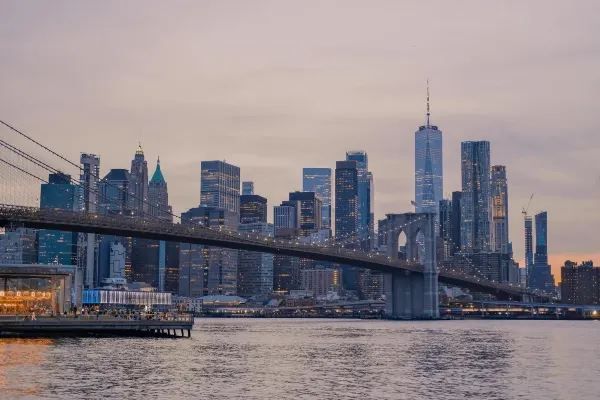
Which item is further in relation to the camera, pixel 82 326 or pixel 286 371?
pixel 82 326

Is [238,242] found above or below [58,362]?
above

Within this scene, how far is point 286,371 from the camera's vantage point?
52.9 metres

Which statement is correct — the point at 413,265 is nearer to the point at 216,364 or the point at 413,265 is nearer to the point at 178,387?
the point at 216,364

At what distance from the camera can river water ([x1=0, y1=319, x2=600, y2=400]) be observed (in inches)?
1677

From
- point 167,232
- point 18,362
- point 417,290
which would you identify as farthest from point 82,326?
point 417,290

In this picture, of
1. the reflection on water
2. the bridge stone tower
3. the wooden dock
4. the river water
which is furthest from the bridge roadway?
the reflection on water

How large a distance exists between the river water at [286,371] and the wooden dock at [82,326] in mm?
2225

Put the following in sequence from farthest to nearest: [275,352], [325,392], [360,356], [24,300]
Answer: [24,300] < [275,352] < [360,356] < [325,392]

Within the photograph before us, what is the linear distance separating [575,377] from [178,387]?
20.9m

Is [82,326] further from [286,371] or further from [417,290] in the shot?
[417,290]

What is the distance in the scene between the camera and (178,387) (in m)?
44.1

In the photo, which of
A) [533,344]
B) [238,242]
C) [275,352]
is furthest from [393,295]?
[275,352]

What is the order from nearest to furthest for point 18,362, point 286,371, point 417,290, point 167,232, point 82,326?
point 286,371, point 18,362, point 82,326, point 167,232, point 417,290

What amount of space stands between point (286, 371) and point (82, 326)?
29621 millimetres
